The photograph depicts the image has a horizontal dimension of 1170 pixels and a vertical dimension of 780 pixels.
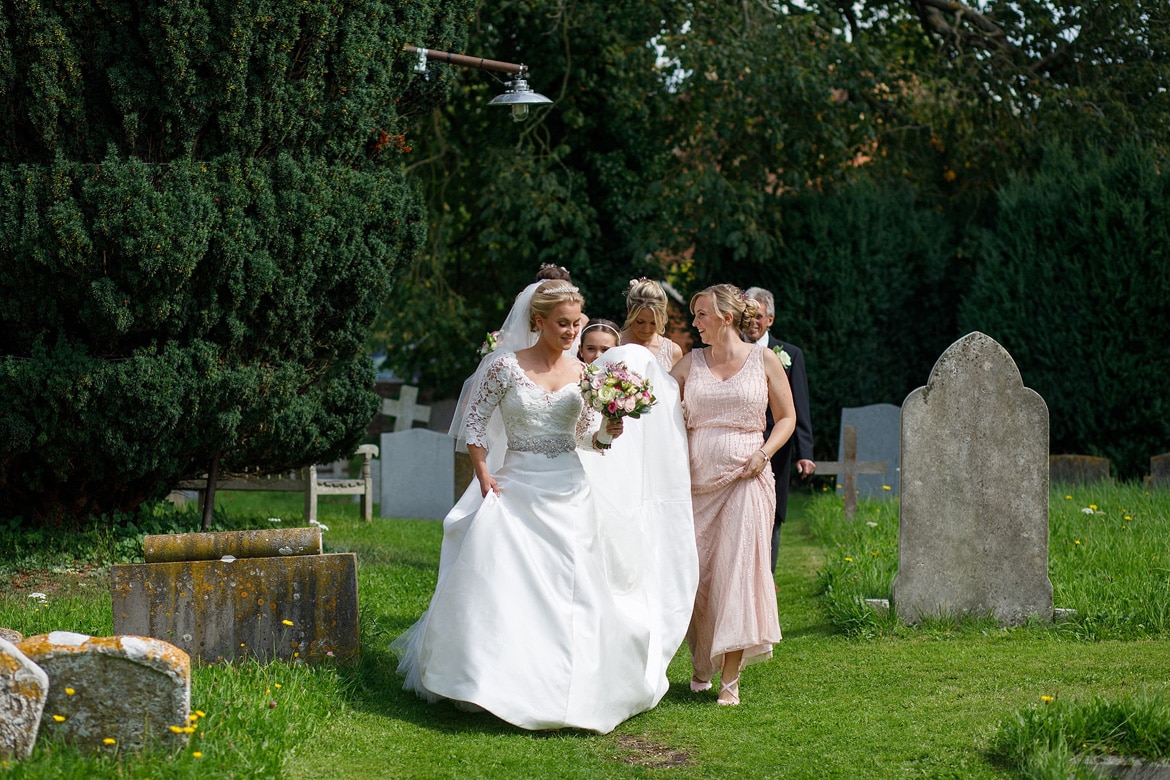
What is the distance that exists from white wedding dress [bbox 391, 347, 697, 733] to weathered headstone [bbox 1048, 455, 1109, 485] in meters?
7.83

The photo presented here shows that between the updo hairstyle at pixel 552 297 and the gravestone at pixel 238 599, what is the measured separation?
162 cm

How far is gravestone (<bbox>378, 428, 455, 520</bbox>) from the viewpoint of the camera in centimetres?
1490

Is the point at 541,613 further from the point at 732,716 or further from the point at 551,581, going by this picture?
the point at 732,716

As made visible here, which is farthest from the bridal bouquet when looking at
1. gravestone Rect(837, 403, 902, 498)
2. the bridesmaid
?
gravestone Rect(837, 403, 902, 498)

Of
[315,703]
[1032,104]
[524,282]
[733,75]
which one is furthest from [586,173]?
[315,703]

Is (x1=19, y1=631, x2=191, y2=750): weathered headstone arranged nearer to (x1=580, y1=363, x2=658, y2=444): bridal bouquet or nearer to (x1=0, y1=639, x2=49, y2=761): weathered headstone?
(x1=0, y1=639, x2=49, y2=761): weathered headstone

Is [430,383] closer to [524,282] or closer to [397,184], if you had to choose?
[524,282]

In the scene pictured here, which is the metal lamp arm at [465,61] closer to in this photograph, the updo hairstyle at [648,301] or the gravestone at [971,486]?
the updo hairstyle at [648,301]

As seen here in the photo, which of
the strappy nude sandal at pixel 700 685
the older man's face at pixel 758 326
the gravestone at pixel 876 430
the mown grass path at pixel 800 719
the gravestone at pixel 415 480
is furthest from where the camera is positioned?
the gravestone at pixel 876 430

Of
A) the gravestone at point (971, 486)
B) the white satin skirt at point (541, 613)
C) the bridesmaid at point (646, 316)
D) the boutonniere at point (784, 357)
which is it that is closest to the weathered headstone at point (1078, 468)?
the gravestone at point (971, 486)

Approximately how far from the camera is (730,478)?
6477 mm

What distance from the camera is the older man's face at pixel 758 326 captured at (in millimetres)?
7751

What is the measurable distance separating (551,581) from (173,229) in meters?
4.12

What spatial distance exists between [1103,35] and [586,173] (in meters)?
6.96
